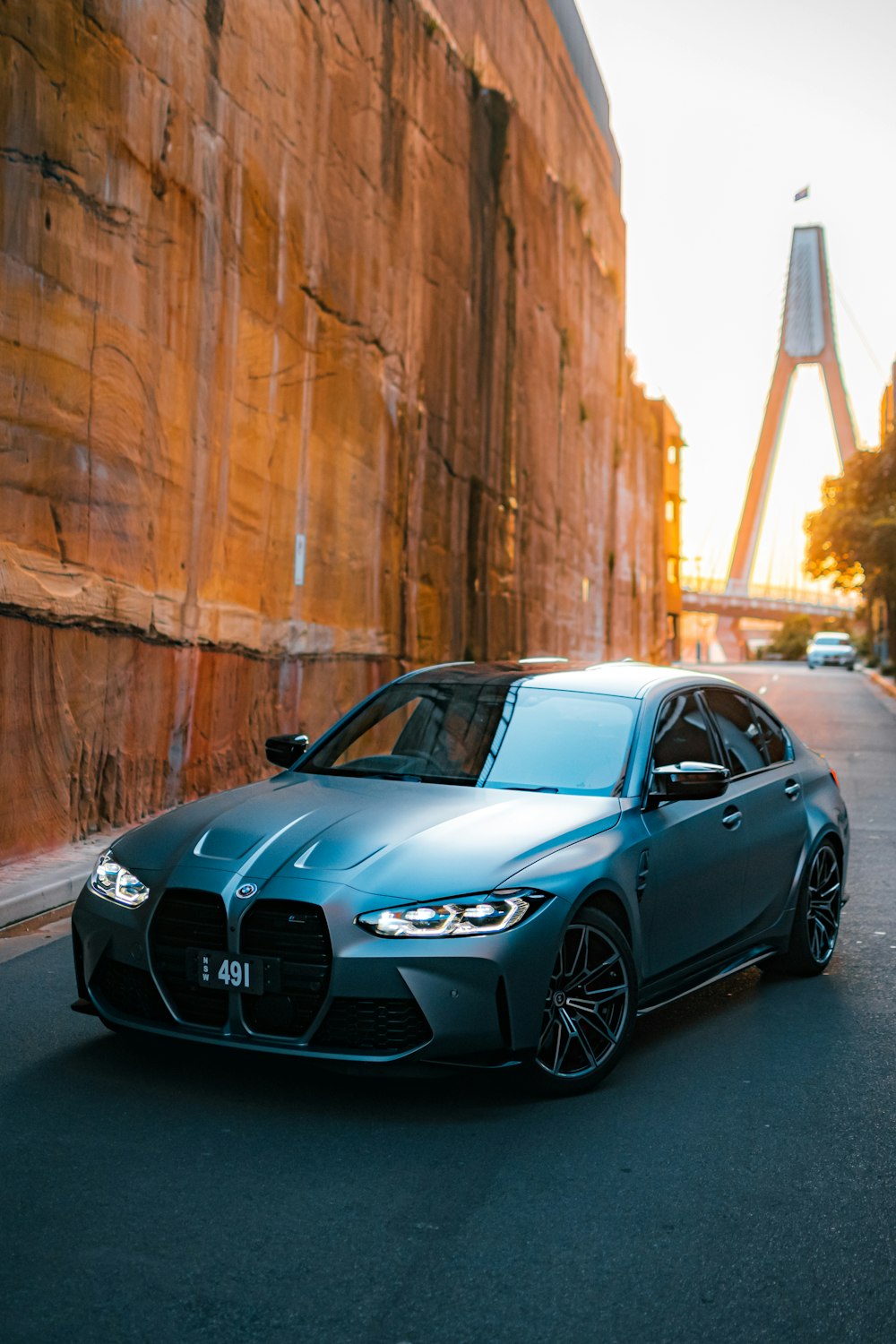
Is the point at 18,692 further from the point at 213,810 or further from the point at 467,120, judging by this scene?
the point at 467,120

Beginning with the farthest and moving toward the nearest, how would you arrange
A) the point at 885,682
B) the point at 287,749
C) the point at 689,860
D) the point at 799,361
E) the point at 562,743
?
the point at 799,361 < the point at 885,682 < the point at 287,749 < the point at 562,743 < the point at 689,860

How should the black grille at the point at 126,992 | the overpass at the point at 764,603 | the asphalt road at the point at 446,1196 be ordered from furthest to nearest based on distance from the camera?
the overpass at the point at 764,603
the black grille at the point at 126,992
the asphalt road at the point at 446,1196

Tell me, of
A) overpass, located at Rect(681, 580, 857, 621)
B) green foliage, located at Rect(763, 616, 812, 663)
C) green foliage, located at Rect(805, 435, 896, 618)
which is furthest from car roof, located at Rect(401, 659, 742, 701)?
overpass, located at Rect(681, 580, 857, 621)

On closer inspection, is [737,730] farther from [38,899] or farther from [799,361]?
[799,361]

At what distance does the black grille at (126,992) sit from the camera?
15.9 ft

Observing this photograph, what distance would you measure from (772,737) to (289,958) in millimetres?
3348

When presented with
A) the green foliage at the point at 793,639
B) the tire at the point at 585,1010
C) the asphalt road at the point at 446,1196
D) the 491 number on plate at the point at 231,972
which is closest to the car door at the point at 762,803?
the asphalt road at the point at 446,1196

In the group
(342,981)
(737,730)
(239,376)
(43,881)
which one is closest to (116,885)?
(342,981)

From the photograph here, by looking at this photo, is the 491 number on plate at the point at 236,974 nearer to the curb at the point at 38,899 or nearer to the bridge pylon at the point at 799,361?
the curb at the point at 38,899

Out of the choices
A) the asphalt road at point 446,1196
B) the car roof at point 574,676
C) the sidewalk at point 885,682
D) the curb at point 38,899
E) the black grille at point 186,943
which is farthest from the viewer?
the sidewalk at point 885,682

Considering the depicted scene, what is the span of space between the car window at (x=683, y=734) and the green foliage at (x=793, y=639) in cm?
9397

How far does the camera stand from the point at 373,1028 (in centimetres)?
459

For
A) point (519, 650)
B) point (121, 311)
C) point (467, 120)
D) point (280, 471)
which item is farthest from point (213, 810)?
point (519, 650)

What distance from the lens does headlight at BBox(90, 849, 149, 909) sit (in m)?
4.99
